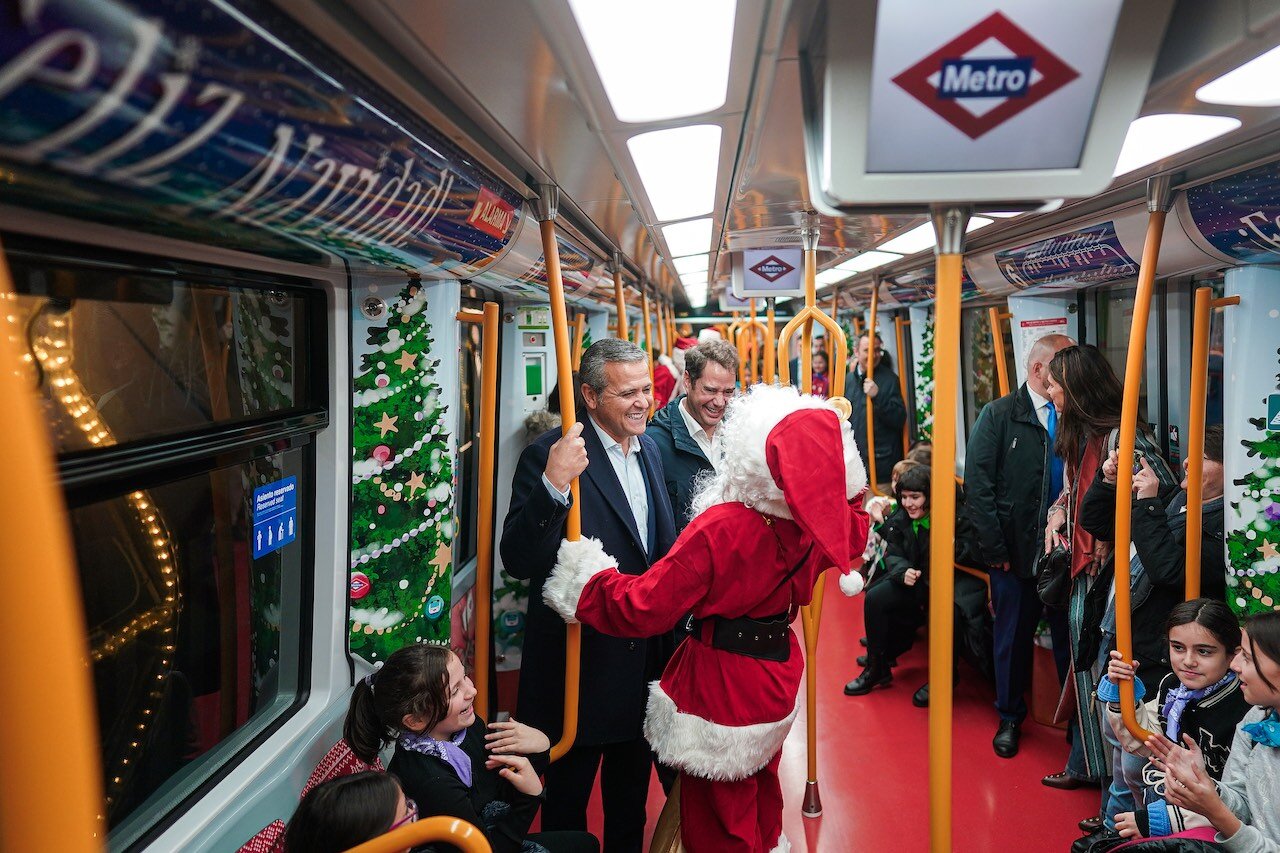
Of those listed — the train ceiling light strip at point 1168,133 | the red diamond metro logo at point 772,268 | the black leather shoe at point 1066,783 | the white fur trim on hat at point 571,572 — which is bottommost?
the black leather shoe at point 1066,783

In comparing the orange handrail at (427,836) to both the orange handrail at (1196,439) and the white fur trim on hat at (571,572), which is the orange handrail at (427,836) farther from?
the orange handrail at (1196,439)

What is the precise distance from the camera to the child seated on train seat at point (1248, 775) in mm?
1831

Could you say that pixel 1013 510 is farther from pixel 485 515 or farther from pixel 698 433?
pixel 485 515

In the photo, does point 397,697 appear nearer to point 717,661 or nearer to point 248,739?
point 248,739

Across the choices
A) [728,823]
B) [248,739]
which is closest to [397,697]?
[248,739]

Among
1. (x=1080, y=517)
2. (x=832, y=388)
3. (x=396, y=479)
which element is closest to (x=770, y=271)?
(x=832, y=388)

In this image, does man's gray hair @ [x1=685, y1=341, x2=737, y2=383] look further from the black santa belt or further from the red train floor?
the red train floor

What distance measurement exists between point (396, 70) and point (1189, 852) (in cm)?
238

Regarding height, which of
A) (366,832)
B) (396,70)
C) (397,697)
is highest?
(396,70)

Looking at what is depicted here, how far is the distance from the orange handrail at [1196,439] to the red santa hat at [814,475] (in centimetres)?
117

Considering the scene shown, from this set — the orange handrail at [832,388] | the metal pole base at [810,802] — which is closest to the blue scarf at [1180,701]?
the orange handrail at [832,388]

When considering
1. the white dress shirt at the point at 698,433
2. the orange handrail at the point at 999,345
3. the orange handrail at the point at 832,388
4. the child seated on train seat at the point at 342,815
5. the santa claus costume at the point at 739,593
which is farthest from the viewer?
the orange handrail at the point at 999,345

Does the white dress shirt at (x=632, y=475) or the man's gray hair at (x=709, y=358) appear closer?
the white dress shirt at (x=632, y=475)

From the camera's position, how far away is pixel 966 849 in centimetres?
304
